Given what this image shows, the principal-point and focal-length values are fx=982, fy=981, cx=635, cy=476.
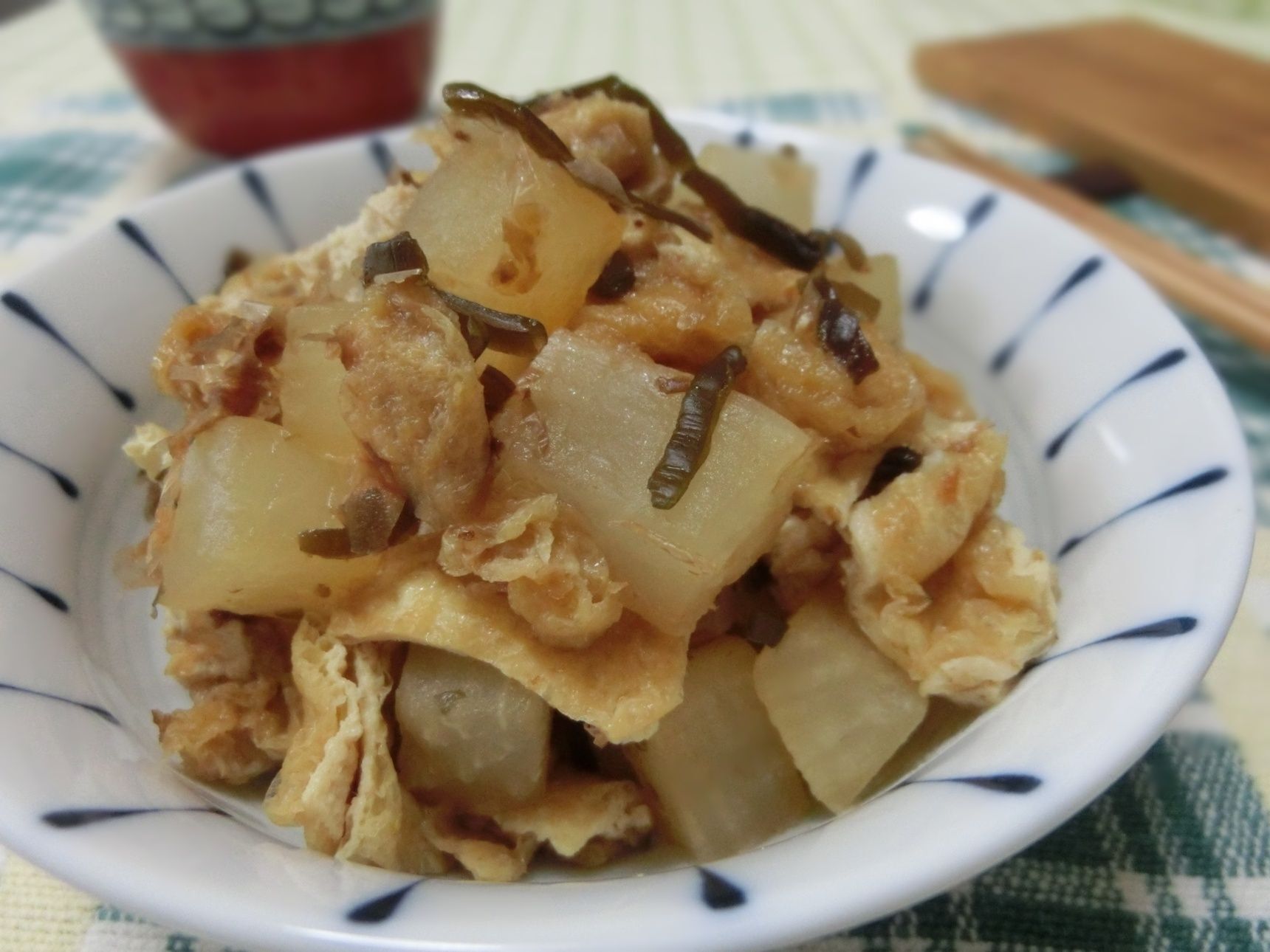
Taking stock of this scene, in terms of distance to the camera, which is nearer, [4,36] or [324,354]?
[324,354]

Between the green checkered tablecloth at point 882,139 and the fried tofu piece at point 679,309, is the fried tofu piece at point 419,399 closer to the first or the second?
the fried tofu piece at point 679,309

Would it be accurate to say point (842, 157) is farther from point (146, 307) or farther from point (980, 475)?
point (146, 307)

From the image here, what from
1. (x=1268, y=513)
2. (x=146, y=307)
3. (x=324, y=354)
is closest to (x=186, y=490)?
(x=324, y=354)

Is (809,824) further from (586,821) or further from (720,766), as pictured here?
(586,821)

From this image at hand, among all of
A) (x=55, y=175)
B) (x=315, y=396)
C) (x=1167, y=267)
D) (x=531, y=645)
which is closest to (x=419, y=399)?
(x=315, y=396)

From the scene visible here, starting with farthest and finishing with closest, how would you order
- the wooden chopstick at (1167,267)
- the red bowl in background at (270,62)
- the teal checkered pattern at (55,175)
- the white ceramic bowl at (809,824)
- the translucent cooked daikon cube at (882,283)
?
1. the teal checkered pattern at (55,175)
2. the red bowl in background at (270,62)
3. the wooden chopstick at (1167,267)
4. the translucent cooked daikon cube at (882,283)
5. the white ceramic bowl at (809,824)

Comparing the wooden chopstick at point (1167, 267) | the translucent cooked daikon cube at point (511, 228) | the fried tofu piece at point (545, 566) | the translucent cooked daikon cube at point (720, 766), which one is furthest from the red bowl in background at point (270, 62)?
the translucent cooked daikon cube at point (720, 766)
